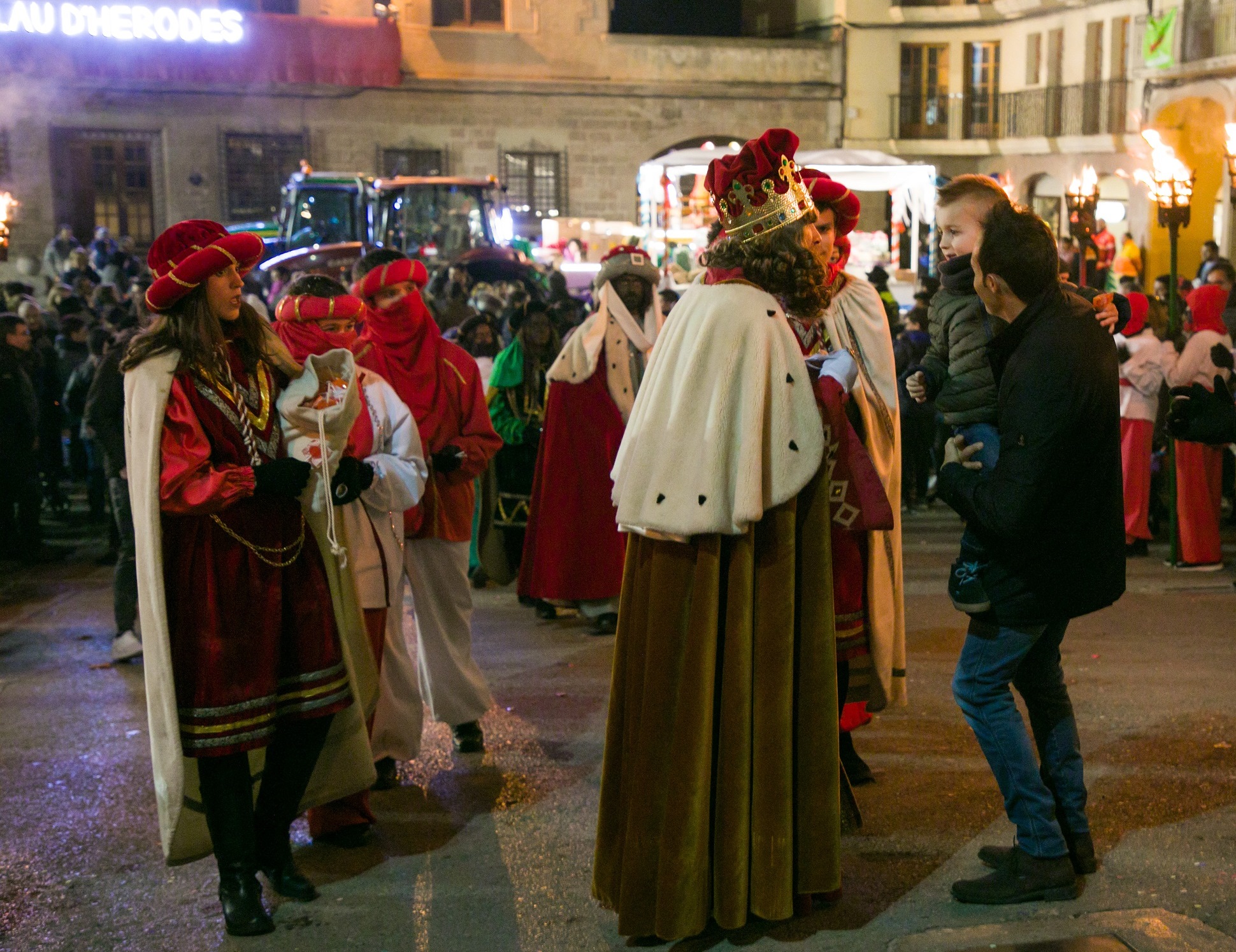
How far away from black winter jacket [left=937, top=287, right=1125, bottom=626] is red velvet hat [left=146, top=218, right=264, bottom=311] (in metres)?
2.12

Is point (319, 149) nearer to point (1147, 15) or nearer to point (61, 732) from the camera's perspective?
point (1147, 15)

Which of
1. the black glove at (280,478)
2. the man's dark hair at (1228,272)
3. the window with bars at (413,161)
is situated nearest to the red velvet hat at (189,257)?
the black glove at (280,478)

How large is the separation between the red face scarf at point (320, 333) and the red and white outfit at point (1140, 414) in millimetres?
6135

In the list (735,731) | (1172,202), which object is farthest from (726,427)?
(1172,202)

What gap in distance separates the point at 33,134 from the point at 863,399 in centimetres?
2969

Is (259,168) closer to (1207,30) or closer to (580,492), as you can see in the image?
(1207,30)

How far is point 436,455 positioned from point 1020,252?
238cm

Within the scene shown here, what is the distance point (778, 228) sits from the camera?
11.5 ft

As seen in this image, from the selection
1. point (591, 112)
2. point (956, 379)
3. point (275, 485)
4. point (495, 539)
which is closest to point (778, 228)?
point (956, 379)

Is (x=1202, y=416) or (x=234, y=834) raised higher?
(x=1202, y=416)

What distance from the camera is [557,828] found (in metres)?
4.49

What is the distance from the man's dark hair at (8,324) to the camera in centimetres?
931

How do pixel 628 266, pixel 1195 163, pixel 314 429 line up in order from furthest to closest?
pixel 1195 163
pixel 628 266
pixel 314 429

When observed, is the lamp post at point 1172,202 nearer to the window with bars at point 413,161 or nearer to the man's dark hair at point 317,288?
the man's dark hair at point 317,288
